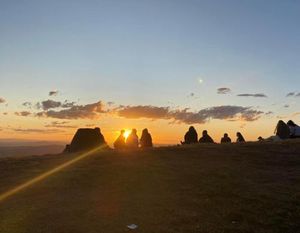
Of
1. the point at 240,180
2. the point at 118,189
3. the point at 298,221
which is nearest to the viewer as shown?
the point at 298,221

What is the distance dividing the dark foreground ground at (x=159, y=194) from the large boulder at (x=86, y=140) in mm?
10167

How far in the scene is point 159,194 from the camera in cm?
2262

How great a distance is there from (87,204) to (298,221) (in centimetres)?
880

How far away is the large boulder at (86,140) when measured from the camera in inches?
1722

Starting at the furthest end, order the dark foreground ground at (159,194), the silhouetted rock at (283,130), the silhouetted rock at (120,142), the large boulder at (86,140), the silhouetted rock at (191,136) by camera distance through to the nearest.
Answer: the silhouetted rock at (191,136)
the silhouetted rock at (283,130)
the silhouetted rock at (120,142)
the large boulder at (86,140)
the dark foreground ground at (159,194)

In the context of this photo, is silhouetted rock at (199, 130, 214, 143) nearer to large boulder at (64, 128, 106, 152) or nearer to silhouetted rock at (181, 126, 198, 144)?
silhouetted rock at (181, 126, 198, 144)

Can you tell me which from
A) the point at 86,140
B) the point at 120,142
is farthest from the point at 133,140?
the point at 86,140

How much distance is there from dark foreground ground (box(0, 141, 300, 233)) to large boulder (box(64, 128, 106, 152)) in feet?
33.4

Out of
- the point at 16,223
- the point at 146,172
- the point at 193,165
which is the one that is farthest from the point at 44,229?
the point at 193,165

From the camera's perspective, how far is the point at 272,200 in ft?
71.7

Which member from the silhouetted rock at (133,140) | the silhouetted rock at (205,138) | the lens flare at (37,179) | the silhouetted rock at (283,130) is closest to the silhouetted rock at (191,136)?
the silhouetted rock at (205,138)

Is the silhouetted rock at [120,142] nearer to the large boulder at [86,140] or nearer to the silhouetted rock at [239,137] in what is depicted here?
the large boulder at [86,140]

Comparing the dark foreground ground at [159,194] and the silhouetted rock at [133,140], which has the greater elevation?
the silhouetted rock at [133,140]

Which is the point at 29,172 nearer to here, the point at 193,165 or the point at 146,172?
the point at 146,172
